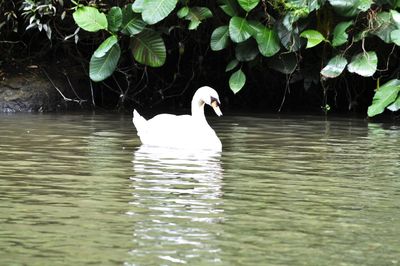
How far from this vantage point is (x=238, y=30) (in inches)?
481

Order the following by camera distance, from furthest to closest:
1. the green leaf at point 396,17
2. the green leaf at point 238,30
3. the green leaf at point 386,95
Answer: the green leaf at point 238,30, the green leaf at point 386,95, the green leaf at point 396,17

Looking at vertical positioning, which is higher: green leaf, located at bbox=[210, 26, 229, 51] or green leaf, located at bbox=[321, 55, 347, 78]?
green leaf, located at bbox=[210, 26, 229, 51]

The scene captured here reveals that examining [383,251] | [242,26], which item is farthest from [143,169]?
[242,26]

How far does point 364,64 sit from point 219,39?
1.92 m

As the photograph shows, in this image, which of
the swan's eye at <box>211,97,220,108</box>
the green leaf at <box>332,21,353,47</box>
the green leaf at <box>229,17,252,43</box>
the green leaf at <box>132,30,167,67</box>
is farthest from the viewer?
the green leaf at <box>132,30,167,67</box>

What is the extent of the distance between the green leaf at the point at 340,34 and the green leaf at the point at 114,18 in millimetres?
2767

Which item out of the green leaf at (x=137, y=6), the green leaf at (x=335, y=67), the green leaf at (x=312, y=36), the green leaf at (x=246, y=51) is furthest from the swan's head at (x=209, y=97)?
the green leaf at (x=246, y=51)

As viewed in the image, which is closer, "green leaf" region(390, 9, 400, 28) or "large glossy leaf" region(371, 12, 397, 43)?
"green leaf" region(390, 9, 400, 28)

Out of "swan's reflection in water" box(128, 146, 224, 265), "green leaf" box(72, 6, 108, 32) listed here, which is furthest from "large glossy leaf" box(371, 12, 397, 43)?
"swan's reflection in water" box(128, 146, 224, 265)

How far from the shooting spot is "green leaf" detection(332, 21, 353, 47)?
1207cm

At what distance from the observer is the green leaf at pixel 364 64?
11938 millimetres

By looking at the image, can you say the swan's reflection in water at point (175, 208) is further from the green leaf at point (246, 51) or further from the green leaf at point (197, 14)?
the green leaf at point (246, 51)

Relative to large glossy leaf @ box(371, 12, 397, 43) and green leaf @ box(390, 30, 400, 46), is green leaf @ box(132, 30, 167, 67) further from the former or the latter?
green leaf @ box(390, 30, 400, 46)

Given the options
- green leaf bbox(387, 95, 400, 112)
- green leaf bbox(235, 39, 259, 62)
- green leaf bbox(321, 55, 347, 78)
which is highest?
green leaf bbox(235, 39, 259, 62)
